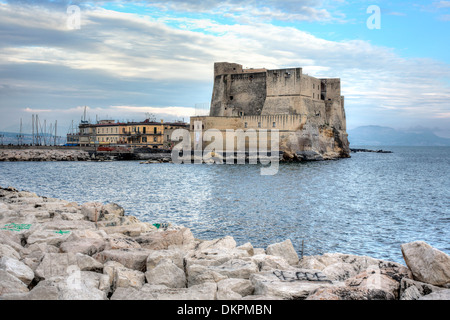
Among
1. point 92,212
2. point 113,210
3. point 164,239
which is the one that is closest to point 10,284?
point 164,239

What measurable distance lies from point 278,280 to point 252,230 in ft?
23.8

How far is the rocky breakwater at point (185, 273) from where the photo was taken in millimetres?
4918

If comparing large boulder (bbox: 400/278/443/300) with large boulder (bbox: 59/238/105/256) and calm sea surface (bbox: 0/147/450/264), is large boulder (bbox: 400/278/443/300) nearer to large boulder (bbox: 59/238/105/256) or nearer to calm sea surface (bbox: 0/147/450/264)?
large boulder (bbox: 59/238/105/256)

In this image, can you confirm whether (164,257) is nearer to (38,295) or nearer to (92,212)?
(38,295)

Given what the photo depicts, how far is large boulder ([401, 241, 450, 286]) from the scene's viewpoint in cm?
494

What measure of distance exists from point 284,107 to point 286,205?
2573 centimetres

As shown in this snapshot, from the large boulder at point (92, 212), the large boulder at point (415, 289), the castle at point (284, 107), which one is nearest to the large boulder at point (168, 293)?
the large boulder at point (415, 289)

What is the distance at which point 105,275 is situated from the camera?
5.49 m

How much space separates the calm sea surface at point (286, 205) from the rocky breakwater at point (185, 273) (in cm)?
419

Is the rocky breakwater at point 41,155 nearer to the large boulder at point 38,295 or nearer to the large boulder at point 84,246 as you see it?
the large boulder at point 84,246

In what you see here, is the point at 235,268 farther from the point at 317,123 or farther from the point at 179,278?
the point at 317,123

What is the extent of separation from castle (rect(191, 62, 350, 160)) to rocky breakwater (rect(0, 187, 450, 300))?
34492 mm

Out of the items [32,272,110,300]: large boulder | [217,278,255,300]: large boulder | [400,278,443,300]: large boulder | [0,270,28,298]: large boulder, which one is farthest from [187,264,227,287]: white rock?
[400,278,443,300]: large boulder
